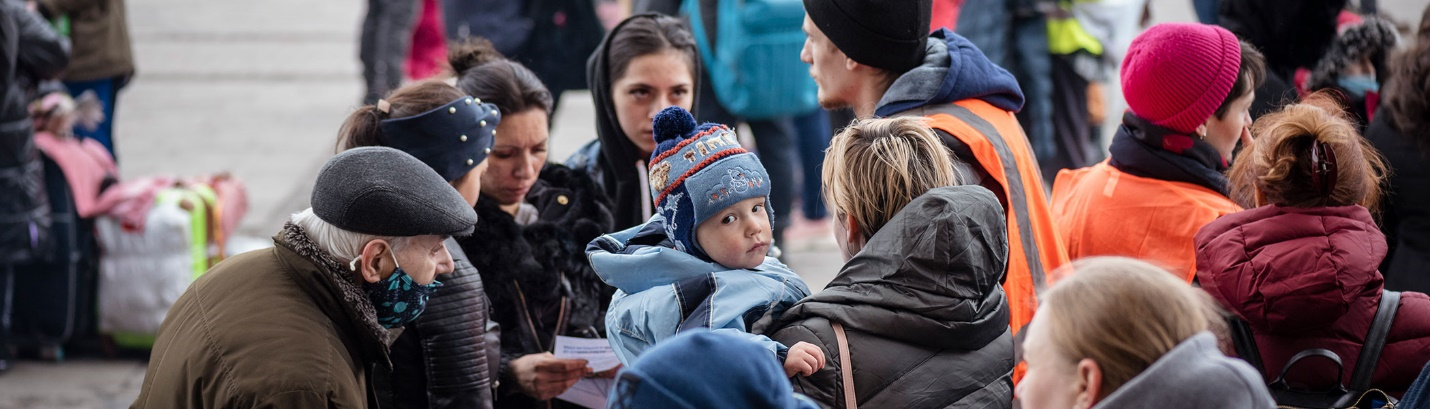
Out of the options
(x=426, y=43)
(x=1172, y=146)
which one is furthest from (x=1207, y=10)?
(x=426, y=43)

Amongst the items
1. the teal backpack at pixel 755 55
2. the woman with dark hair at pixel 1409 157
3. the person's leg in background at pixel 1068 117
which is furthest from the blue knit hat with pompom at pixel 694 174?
the person's leg in background at pixel 1068 117

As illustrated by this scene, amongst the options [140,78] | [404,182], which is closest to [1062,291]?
[404,182]

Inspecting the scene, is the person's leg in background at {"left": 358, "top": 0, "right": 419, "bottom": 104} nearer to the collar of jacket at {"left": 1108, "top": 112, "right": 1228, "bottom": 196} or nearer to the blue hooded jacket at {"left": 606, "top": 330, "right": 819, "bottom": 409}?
the collar of jacket at {"left": 1108, "top": 112, "right": 1228, "bottom": 196}

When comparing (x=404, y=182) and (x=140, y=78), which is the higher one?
(x=404, y=182)

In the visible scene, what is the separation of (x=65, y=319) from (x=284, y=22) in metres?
8.46

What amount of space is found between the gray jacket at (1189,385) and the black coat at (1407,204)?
7.73 feet

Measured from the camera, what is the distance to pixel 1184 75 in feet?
10.6

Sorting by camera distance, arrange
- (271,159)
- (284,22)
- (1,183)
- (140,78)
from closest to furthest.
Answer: (1,183) < (271,159) < (140,78) < (284,22)

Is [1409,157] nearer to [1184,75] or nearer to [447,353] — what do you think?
[1184,75]

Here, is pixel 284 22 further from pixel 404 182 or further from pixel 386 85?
pixel 404 182

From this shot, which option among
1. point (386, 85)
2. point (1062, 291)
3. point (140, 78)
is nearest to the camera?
point (1062, 291)

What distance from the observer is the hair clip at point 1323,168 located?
2785mm

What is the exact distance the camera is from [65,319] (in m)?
5.75

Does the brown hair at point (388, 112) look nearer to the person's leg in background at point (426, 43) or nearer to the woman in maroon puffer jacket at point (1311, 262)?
the woman in maroon puffer jacket at point (1311, 262)
